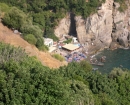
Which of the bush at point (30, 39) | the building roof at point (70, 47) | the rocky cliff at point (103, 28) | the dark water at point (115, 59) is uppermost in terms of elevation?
the bush at point (30, 39)

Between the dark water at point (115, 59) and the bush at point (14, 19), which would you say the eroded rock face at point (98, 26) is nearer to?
the dark water at point (115, 59)

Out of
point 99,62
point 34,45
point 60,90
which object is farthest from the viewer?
point 99,62

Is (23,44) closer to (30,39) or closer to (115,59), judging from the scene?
(30,39)

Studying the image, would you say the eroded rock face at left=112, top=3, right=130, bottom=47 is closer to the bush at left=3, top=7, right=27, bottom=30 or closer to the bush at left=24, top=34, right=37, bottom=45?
the bush at left=3, top=7, right=27, bottom=30

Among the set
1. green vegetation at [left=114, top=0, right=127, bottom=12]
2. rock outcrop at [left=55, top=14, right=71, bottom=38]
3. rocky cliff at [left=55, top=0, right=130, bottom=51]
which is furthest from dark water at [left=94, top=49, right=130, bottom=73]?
green vegetation at [left=114, top=0, right=127, bottom=12]

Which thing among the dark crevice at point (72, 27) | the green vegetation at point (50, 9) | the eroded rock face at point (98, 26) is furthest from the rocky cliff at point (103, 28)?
the green vegetation at point (50, 9)

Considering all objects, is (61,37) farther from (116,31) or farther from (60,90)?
(60,90)

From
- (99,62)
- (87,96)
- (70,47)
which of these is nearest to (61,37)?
(70,47)
